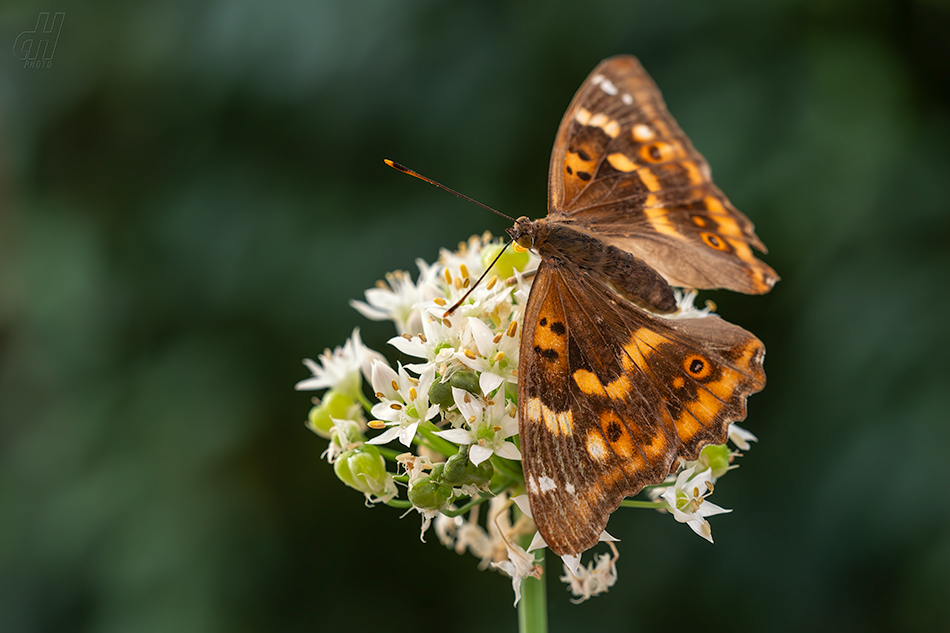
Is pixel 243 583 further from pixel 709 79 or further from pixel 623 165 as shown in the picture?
pixel 709 79

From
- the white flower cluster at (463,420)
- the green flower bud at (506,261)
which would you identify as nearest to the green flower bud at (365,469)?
the white flower cluster at (463,420)

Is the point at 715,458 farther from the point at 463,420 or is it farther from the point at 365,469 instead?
the point at 365,469

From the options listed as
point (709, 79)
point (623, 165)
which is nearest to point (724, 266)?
point (623, 165)

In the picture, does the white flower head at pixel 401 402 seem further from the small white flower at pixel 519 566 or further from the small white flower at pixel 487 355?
the small white flower at pixel 519 566
